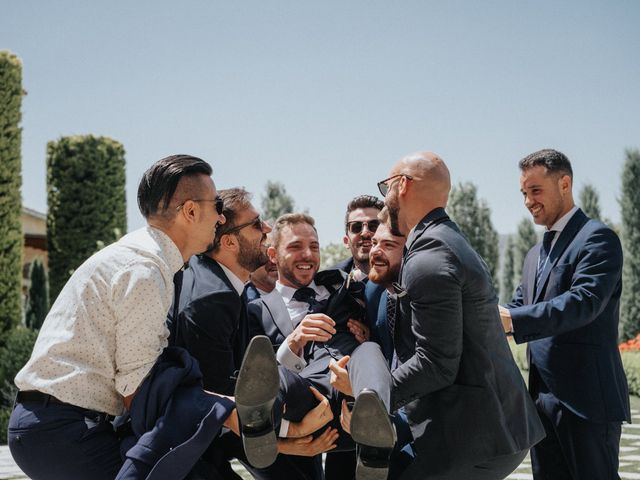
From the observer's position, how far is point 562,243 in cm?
467

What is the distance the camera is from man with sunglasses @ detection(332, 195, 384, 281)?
18.0ft

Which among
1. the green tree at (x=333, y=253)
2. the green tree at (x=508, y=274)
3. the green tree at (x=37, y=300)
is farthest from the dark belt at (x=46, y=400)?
the green tree at (x=508, y=274)

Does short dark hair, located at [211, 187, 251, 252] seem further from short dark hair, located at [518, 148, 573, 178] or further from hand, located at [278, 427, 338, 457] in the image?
short dark hair, located at [518, 148, 573, 178]

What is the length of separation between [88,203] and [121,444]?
1899 centimetres

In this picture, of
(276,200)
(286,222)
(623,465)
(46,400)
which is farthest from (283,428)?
(276,200)

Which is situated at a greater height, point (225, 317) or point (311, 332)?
point (225, 317)

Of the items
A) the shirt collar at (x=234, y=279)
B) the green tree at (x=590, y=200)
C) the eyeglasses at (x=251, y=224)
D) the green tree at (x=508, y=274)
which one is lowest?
the green tree at (x=508, y=274)

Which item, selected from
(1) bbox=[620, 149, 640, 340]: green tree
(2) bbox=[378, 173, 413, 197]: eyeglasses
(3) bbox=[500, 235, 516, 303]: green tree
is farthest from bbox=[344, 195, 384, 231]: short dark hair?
(3) bbox=[500, 235, 516, 303]: green tree

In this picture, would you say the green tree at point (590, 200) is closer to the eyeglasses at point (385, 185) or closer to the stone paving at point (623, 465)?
the stone paving at point (623, 465)

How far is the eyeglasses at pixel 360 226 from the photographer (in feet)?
18.6

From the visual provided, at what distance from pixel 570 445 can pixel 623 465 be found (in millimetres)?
4072

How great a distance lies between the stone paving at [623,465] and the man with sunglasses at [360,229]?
3.21 metres

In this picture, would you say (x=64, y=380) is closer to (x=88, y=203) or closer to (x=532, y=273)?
(x=532, y=273)

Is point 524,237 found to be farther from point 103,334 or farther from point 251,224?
point 103,334
